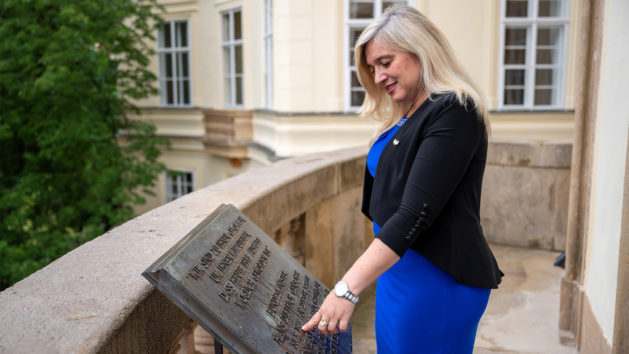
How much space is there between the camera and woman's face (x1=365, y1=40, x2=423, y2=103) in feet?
6.61

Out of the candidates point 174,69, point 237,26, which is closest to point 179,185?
point 174,69

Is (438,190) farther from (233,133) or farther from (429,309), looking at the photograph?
(233,133)

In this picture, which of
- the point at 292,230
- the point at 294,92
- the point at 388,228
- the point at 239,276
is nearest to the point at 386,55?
the point at 388,228

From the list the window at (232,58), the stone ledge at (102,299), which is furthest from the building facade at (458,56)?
the stone ledge at (102,299)

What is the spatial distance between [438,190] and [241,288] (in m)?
0.67

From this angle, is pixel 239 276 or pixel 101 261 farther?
pixel 101 261

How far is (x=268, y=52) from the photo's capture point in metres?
14.9

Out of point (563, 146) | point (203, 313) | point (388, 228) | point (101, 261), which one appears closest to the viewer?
point (203, 313)

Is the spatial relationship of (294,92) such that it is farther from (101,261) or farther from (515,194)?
(101,261)

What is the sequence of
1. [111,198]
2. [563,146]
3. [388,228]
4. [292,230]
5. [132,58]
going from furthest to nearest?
[132,58] → [111,198] → [563,146] → [292,230] → [388,228]

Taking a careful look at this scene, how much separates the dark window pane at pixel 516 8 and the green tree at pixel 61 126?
28.1 ft

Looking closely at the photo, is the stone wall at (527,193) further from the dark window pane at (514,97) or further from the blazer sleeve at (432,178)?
the dark window pane at (514,97)

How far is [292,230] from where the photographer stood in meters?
4.17

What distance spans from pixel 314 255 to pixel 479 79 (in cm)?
994
